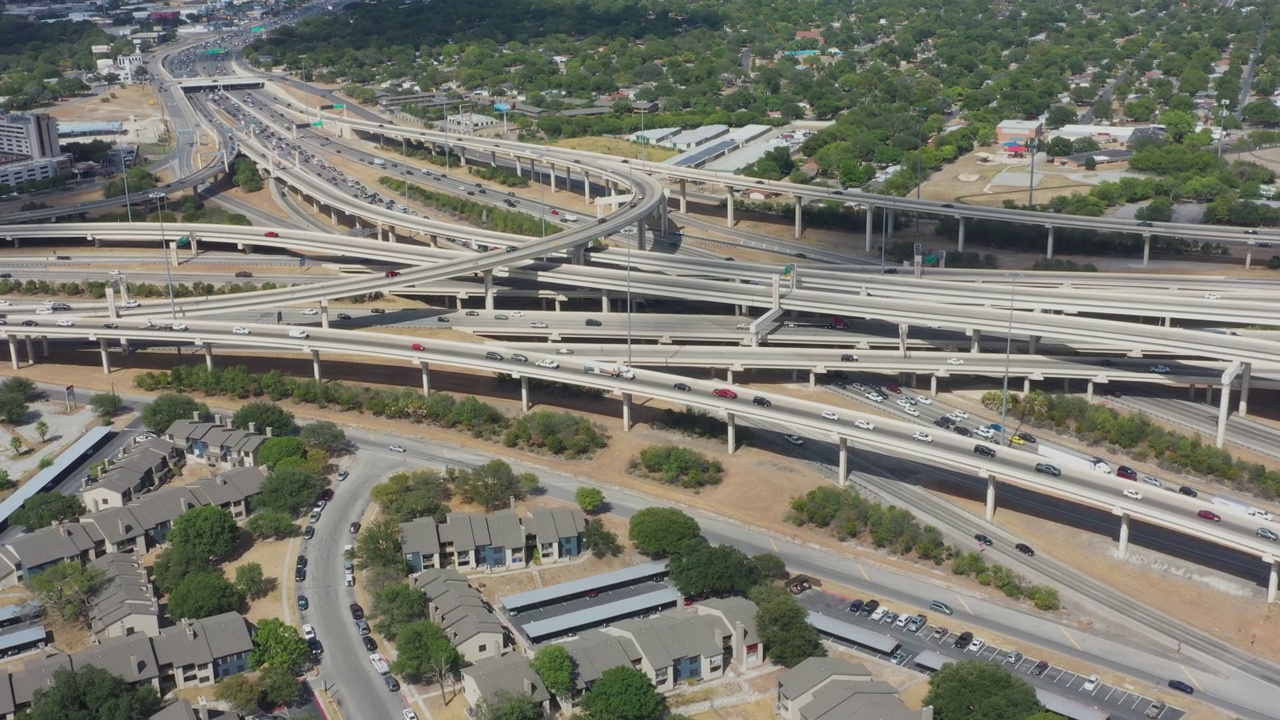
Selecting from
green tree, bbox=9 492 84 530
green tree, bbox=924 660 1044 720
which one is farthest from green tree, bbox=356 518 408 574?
green tree, bbox=924 660 1044 720

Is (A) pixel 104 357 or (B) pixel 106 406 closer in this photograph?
(B) pixel 106 406

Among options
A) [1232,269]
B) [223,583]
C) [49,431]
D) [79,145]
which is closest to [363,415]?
[49,431]

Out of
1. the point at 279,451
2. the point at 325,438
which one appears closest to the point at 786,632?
the point at 279,451

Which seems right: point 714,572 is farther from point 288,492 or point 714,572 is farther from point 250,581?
point 288,492

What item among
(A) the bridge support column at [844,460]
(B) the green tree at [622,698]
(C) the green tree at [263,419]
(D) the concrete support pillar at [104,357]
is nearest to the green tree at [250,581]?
(C) the green tree at [263,419]

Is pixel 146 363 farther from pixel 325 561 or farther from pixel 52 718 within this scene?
pixel 52 718

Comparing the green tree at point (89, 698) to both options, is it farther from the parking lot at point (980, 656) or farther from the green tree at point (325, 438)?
the parking lot at point (980, 656)
